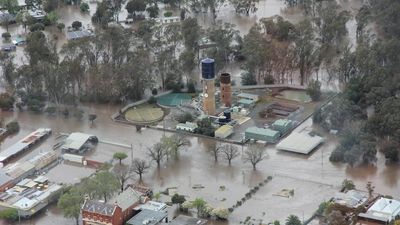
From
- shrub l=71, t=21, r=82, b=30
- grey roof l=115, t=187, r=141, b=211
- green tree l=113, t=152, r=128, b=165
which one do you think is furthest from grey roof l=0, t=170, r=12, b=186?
shrub l=71, t=21, r=82, b=30

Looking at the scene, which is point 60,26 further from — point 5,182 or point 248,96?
point 5,182

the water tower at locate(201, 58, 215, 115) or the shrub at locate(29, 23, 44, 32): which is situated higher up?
the shrub at locate(29, 23, 44, 32)

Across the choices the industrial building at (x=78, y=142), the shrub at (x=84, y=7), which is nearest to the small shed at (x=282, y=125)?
the industrial building at (x=78, y=142)

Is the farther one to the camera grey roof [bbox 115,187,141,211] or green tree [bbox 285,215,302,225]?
grey roof [bbox 115,187,141,211]

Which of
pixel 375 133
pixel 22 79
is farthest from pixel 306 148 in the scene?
pixel 22 79

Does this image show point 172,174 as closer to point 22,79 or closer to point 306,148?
point 306,148

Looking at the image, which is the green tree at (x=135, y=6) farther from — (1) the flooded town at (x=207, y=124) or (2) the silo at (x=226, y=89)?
(2) the silo at (x=226, y=89)

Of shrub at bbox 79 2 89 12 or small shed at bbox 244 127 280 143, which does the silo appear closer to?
small shed at bbox 244 127 280 143
